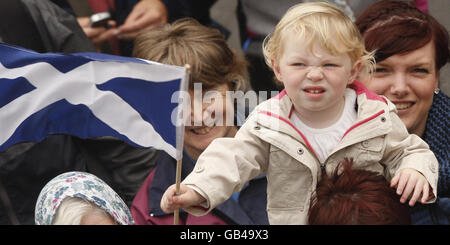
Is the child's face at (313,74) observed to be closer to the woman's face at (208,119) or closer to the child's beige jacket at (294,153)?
the child's beige jacket at (294,153)

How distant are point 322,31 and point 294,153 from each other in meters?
0.41

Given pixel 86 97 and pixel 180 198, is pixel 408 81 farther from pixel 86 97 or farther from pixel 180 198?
pixel 86 97

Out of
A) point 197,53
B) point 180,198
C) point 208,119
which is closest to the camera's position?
point 180,198

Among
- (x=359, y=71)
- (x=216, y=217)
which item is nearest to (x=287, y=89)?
(x=359, y=71)

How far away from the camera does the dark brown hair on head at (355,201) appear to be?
8.67 ft

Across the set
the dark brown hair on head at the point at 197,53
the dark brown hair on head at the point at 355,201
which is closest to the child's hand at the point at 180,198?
the dark brown hair on head at the point at 355,201

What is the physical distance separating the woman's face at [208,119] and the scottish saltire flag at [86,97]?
465 mm

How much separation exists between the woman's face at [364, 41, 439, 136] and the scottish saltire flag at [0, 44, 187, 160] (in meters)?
0.84

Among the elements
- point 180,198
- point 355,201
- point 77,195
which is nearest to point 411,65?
point 355,201

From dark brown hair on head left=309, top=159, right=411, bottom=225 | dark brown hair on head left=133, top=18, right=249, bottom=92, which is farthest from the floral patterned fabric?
dark brown hair on head left=309, top=159, right=411, bottom=225

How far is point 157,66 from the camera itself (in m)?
2.78

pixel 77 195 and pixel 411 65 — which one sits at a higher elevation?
pixel 411 65

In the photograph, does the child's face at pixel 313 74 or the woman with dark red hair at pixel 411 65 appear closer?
the child's face at pixel 313 74

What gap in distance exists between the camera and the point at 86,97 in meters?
2.94
